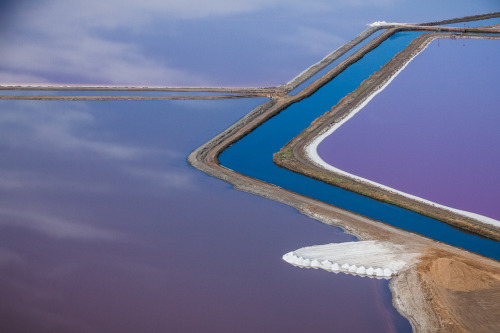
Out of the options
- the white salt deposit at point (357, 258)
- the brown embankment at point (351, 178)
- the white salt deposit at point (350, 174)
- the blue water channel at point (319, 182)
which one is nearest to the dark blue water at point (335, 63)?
the blue water channel at point (319, 182)

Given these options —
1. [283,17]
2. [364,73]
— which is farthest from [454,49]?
[283,17]

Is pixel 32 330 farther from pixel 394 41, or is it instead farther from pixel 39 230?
pixel 394 41

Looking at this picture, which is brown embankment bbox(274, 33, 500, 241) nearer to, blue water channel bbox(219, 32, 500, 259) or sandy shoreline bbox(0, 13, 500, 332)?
blue water channel bbox(219, 32, 500, 259)

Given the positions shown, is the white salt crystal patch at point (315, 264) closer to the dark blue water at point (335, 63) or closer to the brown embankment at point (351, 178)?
the brown embankment at point (351, 178)

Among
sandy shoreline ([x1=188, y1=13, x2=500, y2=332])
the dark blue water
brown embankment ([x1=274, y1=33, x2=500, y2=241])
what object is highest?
the dark blue water

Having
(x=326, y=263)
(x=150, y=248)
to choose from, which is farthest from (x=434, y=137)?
(x=150, y=248)

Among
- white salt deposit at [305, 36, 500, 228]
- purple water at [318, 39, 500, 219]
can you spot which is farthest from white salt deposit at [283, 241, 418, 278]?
purple water at [318, 39, 500, 219]

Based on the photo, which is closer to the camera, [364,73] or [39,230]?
[39,230]
